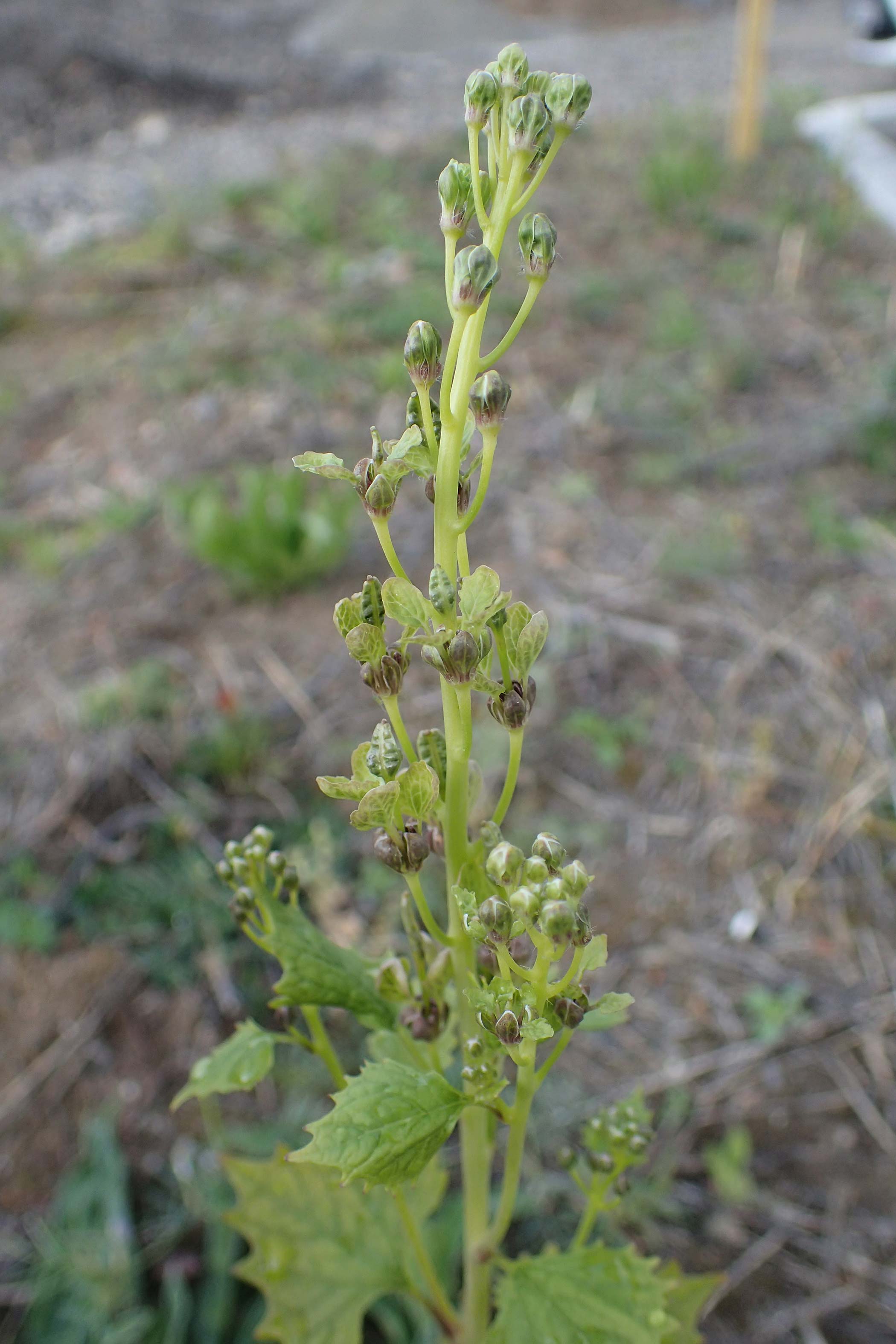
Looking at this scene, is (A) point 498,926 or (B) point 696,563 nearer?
(A) point 498,926

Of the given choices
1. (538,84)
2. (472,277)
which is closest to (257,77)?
(538,84)

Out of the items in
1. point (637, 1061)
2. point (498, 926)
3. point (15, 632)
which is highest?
point (498, 926)

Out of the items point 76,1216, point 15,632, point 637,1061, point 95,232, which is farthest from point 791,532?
point 95,232

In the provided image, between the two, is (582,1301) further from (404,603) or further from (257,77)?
(257,77)

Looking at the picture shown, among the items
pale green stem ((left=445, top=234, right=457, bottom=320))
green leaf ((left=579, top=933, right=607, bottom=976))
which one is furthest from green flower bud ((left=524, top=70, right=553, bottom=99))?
green leaf ((left=579, top=933, right=607, bottom=976))

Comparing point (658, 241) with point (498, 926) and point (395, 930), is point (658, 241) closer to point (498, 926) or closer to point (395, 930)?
point (395, 930)

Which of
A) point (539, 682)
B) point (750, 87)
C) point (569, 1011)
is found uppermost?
point (750, 87)
